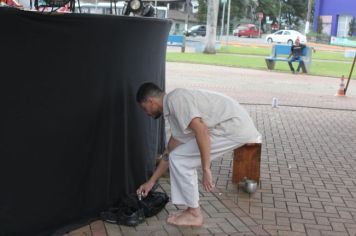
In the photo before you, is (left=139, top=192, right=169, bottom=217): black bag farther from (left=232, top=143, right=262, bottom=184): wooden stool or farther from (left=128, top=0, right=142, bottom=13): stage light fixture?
(left=128, top=0, right=142, bottom=13): stage light fixture

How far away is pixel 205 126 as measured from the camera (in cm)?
379

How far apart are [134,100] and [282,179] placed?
82.0 inches

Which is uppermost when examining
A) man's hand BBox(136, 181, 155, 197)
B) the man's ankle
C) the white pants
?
the white pants

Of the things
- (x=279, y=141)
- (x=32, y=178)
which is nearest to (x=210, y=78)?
(x=279, y=141)

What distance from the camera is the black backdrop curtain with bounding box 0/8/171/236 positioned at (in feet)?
11.4

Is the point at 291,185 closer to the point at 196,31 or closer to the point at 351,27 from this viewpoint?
the point at 196,31

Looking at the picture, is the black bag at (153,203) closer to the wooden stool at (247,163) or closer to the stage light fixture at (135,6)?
the wooden stool at (247,163)

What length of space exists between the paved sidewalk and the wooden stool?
0.16m

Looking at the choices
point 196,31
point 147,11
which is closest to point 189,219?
point 147,11

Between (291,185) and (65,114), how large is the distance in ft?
9.05

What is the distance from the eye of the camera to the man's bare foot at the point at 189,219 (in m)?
4.25

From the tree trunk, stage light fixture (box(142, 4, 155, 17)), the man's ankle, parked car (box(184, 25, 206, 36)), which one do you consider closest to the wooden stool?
the man's ankle

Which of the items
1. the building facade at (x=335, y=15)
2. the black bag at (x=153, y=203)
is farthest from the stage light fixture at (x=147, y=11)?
the building facade at (x=335, y=15)

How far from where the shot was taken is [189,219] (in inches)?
168
